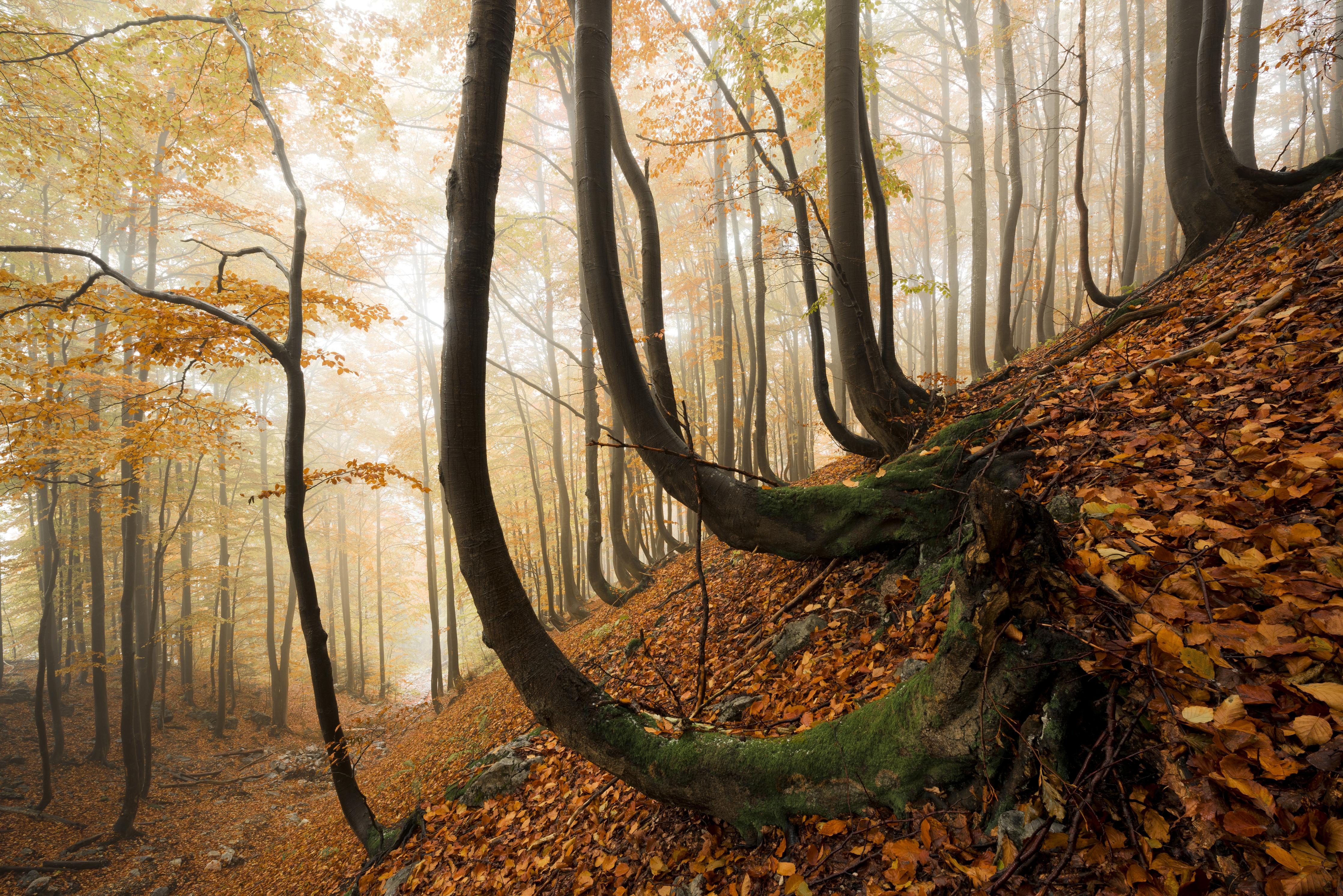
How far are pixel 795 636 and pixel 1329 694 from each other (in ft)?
8.05

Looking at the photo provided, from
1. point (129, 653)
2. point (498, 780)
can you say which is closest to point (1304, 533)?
point (498, 780)

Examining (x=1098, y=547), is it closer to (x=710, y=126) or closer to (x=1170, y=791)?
(x=1170, y=791)

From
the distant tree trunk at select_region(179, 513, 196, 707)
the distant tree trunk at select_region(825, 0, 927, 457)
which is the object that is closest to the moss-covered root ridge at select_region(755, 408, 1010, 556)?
the distant tree trunk at select_region(825, 0, 927, 457)

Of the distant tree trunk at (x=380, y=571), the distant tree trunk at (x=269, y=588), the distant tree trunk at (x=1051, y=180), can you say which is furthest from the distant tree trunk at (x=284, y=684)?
the distant tree trunk at (x=1051, y=180)

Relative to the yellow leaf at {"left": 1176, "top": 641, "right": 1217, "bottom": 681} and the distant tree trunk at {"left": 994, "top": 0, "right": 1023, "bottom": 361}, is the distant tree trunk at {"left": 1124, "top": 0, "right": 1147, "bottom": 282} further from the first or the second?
the yellow leaf at {"left": 1176, "top": 641, "right": 1217, "bottom": 681}

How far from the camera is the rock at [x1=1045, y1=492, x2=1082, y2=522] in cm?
224

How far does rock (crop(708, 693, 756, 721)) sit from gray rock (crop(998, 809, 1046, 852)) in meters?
1.56

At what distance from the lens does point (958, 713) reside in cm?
171

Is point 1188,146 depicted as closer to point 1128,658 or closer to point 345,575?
point 1128,658

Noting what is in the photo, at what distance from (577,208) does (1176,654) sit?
12.9ft

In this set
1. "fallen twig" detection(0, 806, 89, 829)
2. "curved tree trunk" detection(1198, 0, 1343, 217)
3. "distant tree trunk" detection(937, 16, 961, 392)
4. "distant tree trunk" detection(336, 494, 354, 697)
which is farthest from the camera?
"distant tree trunk" detection(336, 494, 354, 697)

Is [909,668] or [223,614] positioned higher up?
[909,668]

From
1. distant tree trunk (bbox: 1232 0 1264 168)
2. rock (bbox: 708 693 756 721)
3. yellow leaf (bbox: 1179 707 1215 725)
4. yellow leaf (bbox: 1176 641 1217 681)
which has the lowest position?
rock (bbox: 708 693 756 721)

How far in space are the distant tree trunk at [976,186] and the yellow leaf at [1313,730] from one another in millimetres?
9904
